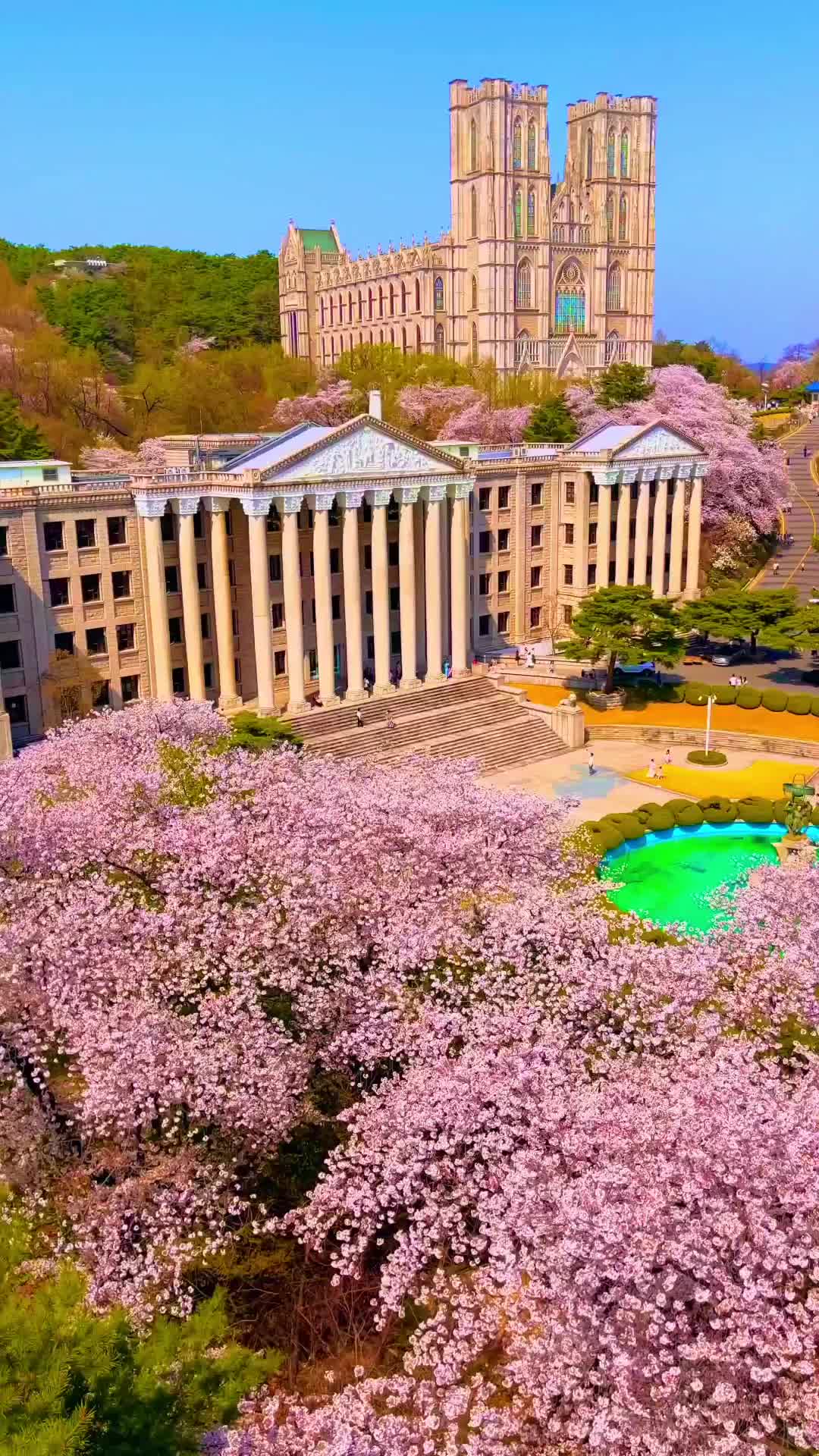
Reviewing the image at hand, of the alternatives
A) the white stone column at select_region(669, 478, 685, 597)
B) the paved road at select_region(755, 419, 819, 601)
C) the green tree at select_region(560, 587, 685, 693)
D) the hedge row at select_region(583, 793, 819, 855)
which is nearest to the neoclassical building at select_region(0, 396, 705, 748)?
the green tree at select_region(560, 587, 685, 693)

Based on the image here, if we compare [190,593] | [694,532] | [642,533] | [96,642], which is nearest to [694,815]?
[190,593]

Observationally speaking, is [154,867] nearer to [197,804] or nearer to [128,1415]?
[197,804]

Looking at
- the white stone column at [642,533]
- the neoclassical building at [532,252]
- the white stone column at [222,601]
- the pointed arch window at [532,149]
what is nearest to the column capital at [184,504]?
the white stone column at [222,601]

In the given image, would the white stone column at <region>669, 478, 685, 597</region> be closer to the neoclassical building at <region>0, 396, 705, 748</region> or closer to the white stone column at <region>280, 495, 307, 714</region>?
the neoclassical building at <region>0, 396, 705, 748</region>

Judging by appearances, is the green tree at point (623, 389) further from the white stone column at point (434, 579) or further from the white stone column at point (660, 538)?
the white stone column at point (434, 579)

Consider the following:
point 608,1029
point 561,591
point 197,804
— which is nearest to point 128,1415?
point 608,1029

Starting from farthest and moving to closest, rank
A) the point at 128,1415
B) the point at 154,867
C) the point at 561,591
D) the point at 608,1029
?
the point at 561,591 < the point at 154,867 < the point at 608,1029 < the point at 128,1415
